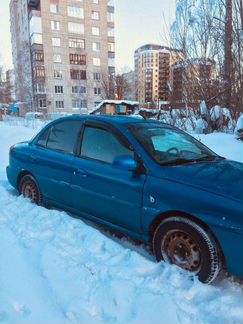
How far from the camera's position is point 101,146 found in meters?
3.41

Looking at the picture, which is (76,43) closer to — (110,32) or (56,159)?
(110,32)

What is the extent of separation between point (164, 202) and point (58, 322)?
4.42 feet

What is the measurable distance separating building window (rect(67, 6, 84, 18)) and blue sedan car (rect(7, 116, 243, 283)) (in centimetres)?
5534

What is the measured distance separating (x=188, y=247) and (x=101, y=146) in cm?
158

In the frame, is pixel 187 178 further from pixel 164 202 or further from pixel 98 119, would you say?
pixel 98 119

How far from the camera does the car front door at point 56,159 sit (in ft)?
12.3

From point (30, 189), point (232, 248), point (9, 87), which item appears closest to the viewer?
point (232, 248)

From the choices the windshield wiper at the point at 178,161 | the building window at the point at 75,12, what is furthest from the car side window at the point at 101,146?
the building window at the point at 75,12

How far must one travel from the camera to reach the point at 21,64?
49.2 meters

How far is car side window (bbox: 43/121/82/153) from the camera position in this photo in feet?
12.5

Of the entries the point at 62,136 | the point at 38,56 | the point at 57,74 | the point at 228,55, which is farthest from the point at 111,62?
the point at 62,136

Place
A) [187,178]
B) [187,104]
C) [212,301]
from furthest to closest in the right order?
[187,104] < [187,178] < [212,301]

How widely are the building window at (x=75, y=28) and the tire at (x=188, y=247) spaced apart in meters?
56.3

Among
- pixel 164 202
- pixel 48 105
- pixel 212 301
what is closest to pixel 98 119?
pixel 164 202
